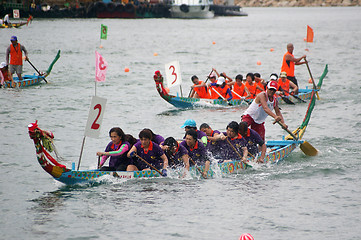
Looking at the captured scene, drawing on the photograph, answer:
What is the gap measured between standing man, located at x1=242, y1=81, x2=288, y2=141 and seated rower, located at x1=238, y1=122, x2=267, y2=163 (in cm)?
67

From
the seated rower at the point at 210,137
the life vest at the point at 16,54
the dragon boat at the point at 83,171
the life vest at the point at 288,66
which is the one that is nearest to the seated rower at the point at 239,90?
the life vest at the point at 288,66

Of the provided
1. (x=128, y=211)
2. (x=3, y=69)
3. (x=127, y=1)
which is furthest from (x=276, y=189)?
(x=127, y=1)

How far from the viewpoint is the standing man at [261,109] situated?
46.4ft

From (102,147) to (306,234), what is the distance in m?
8.40

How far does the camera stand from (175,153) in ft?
42.0

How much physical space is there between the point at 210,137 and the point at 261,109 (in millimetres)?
1771

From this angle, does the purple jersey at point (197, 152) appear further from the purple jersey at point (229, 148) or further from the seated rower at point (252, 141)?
the seated rower at point (252, 141)

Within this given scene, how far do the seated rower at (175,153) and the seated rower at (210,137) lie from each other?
1020 millimetres

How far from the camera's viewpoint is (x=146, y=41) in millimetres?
61688

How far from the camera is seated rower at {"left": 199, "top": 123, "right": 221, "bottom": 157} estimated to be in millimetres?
13539

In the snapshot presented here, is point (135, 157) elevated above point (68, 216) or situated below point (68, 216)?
above

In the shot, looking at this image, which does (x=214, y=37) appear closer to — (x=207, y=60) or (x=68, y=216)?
(x=207, y=60)

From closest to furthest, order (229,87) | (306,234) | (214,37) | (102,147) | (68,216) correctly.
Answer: (306,234)
(68,216)
(102,147)
(229,87)
(214,37)

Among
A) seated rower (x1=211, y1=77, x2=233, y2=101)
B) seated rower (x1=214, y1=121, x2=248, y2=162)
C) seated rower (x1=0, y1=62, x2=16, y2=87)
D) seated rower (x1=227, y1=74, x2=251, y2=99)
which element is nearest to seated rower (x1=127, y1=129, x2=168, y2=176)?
seated rower (x1=214, y1=121, x2=248, y2=162)
